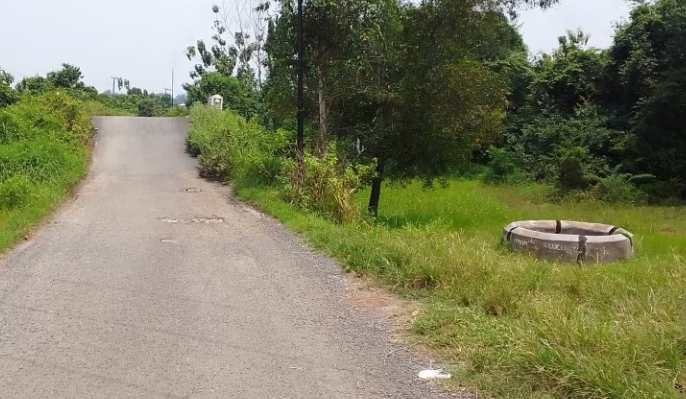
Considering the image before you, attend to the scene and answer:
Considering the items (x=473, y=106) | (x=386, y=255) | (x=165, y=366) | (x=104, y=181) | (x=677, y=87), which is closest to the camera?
(x=165, y=366)

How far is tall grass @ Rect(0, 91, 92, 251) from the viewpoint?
1068 cm

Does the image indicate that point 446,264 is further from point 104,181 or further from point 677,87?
point 677,87

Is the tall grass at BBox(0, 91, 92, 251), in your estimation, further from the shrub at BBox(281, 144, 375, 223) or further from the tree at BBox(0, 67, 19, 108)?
the shrub at BBox(281, 144, 375, 223)

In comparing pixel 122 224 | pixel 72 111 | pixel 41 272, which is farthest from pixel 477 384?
pixel 72 111

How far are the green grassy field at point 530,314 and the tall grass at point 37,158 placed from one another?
4522 millimetres

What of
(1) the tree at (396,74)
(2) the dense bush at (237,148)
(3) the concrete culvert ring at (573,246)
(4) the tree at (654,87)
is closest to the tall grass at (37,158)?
(2) the dense bush at (237,148)

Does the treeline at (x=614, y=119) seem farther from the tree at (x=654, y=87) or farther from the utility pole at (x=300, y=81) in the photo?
the utility pole at (x=300, y=81)

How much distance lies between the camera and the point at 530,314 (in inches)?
191

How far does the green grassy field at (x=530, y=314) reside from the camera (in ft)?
12.2

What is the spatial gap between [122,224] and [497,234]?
22.7 ft

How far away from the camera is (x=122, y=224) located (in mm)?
10359

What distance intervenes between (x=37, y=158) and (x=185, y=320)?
11.1 metres

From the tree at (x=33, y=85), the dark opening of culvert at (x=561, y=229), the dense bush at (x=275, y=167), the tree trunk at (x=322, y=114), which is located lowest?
the dark opening of culvert at (x=561, y=229)

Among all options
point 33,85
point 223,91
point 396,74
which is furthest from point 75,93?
point 396,74
